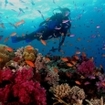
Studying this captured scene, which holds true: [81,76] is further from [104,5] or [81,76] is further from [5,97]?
[104,5]

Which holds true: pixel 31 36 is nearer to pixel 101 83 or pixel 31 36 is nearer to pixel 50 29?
pixel 50 29

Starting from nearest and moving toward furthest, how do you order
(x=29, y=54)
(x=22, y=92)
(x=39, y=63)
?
1. (x=22, y=92)
2. (x=39, y=63)
3. (x=29, y=54)

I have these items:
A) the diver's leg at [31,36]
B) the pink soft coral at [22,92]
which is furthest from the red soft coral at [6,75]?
the diver's leg at [31,36]

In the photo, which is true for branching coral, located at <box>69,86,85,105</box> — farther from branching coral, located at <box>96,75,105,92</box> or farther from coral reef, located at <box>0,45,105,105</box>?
branching coral, located at <box>96,75,105,92</box>

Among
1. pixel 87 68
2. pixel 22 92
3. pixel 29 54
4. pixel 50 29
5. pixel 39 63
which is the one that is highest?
pixel 50 29

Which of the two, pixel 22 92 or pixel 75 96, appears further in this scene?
pixel 75 96

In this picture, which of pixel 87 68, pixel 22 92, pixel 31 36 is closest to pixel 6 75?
pixel 22 92

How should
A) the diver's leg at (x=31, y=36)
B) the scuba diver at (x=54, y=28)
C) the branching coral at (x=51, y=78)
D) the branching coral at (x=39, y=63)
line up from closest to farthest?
the branching coral at (x=51, y=78), the branching coral at (x=39, y=63), the scuba diver at (x=54, y=28), the diver's leg at (x=31, y=36)

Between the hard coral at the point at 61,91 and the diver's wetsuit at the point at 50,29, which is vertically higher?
the diver's wetsuit at the point at 50,29

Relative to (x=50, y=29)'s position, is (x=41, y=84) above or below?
below

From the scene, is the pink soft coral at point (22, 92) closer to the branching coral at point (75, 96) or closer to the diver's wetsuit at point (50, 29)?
the branching coral at point (75, 96)

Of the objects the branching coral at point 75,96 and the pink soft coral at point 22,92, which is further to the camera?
the branching coral at point 75,96

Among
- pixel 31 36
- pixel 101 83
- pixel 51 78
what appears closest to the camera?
pixel 51 78

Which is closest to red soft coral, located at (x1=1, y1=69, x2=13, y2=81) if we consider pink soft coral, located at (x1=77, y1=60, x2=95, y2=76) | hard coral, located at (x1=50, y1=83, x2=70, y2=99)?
hard coral, located at (x1=50, y1=83, x2=70, y2=99)
